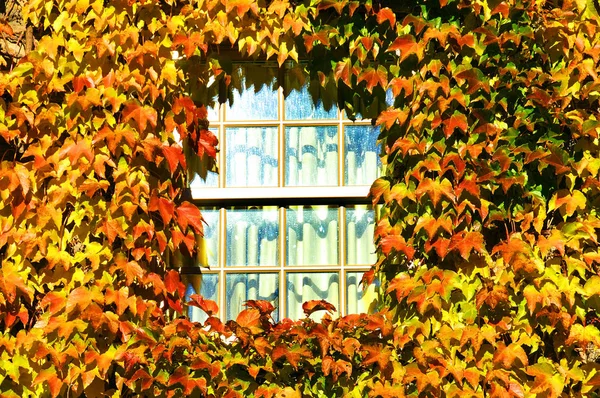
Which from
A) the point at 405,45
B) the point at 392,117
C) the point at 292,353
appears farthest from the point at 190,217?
the point at 405,45

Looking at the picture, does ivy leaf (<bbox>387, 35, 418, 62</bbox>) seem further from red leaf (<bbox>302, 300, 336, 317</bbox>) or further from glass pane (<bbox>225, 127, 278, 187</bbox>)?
red leaf (<bbox>302, 300, 336, 317</bbox>)

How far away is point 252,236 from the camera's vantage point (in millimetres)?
4629

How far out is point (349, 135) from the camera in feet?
15.4

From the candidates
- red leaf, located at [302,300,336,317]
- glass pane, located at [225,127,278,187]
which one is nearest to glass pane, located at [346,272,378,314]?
red leaf, located at [302,300,336,317]

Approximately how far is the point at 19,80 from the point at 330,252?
1.78 m

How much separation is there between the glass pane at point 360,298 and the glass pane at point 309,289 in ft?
0.21

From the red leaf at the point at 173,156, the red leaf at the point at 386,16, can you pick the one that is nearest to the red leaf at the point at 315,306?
the red leaf at the point at 173,156

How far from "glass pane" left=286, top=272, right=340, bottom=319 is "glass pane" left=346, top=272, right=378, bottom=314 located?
65mm

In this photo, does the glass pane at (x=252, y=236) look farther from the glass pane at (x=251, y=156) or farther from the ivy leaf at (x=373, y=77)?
the ivy leaf at (x=373, y=77)

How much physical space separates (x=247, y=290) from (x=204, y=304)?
0.40 metres

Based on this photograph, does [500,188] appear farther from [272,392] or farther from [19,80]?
[19,80]

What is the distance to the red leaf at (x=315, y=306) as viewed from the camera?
4.26 metres

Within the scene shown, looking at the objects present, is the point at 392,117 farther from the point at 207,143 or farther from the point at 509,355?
the point at 509,355

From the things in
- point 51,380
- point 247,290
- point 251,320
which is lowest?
point 51,380
